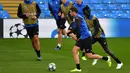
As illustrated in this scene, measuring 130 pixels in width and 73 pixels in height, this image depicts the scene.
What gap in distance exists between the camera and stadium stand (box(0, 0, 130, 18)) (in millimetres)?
26359

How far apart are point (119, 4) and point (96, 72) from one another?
17009mm

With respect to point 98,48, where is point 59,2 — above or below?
above

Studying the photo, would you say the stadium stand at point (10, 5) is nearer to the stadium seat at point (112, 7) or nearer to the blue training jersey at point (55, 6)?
the stadium seat at point (112, 7)

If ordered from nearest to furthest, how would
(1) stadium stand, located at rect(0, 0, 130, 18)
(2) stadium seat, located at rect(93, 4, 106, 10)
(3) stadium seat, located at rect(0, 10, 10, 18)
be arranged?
(3) stadium seat, located at rect(0, 10, 10, 18) → (1) stadium stand, located at rect(0, 0, 130, 18) → (2) stadium seat, located at rect(93, 4, 106, 10)

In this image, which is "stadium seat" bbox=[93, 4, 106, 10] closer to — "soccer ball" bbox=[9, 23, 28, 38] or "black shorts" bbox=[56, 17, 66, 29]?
→ "soccer ball" bbox=[9, 23, 28, 38]

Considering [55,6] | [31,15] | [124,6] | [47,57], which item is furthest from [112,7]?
[31,15]

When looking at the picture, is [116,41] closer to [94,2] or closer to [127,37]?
[127,37]

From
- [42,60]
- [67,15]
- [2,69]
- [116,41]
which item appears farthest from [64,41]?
[2,69]

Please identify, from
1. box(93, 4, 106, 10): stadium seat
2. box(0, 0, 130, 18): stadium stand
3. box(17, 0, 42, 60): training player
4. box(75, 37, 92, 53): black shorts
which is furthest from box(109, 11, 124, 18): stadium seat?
box(75, 37, 92, 53): black shorts

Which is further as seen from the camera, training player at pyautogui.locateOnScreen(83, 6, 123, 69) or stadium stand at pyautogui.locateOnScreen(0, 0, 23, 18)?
stadium stand at pyautogui.locateOnScreen(0, 0, 23, 18)

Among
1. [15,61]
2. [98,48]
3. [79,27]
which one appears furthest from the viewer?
[98,48]

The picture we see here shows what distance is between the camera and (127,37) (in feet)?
75.9

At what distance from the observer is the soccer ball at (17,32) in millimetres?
22125

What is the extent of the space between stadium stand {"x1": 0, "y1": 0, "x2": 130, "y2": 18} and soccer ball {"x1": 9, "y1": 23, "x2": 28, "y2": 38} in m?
3.84
